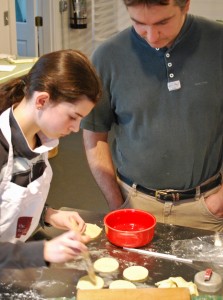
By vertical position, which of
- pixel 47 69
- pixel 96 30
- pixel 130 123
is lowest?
pixel 96 30

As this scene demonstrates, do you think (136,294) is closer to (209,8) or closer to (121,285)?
(121,285)

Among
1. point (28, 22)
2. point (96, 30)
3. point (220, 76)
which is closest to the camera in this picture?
point (220, 76)

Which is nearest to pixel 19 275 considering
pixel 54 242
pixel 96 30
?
pixel 54 242

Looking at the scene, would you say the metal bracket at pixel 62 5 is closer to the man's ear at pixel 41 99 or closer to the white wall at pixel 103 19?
the white wall at pixel 103 19

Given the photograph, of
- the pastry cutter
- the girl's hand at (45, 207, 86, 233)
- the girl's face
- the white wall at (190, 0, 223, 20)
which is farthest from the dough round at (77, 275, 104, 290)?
the white wall at (190, 0, 223, 20)

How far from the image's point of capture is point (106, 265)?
1.36m

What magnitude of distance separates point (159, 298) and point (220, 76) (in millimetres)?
834

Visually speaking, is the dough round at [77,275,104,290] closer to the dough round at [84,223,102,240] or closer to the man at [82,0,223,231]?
the dough round at [84,223,102,240]

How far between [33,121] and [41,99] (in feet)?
0.25

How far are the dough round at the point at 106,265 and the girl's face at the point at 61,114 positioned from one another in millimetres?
414

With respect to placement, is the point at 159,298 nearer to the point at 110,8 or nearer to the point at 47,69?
the point at 47,69

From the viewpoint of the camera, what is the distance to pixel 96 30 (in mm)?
5547

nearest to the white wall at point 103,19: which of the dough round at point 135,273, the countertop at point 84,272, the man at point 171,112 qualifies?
the man at point 171,112

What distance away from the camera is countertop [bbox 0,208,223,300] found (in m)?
1.27
